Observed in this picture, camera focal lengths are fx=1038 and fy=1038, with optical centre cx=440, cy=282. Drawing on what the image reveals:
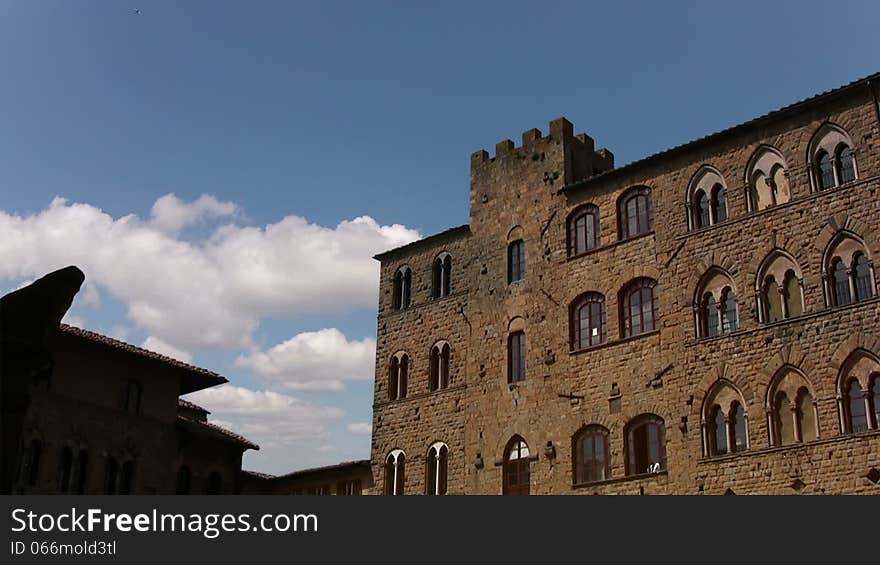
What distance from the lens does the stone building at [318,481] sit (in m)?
36.2

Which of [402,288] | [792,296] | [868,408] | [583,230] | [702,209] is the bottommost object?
[868,408]

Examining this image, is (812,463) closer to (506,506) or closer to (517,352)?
(517,352)

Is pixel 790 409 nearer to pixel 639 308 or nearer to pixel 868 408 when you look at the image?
pixel 868 408

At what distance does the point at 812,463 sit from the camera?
2377 centimetres

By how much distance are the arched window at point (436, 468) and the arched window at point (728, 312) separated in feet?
32.1

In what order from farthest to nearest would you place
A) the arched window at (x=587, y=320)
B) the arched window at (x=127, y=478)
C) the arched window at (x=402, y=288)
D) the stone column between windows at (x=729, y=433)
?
the arched window at (x=402, y=288) → the arched window at (x=127, y=478) → the arched window at (x=587, y=320) → the stone column between windows at (x=729, y=433)

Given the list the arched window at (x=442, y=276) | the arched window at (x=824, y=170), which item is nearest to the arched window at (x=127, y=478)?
the arched window at (x=442, y=276)

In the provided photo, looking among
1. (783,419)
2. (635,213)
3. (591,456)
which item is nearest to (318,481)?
(591,456)

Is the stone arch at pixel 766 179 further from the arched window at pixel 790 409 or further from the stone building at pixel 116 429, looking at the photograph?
the stone building at pixel 116 429

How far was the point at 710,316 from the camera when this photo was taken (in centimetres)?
2691

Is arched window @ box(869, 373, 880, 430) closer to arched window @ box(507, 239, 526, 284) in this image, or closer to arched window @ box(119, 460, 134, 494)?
arched window @ box(507, 239, 526, 284)

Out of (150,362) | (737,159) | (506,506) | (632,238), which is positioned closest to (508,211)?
(632,238)

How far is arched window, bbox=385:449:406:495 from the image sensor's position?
32.9 m

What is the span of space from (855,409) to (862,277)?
10.2 feet
